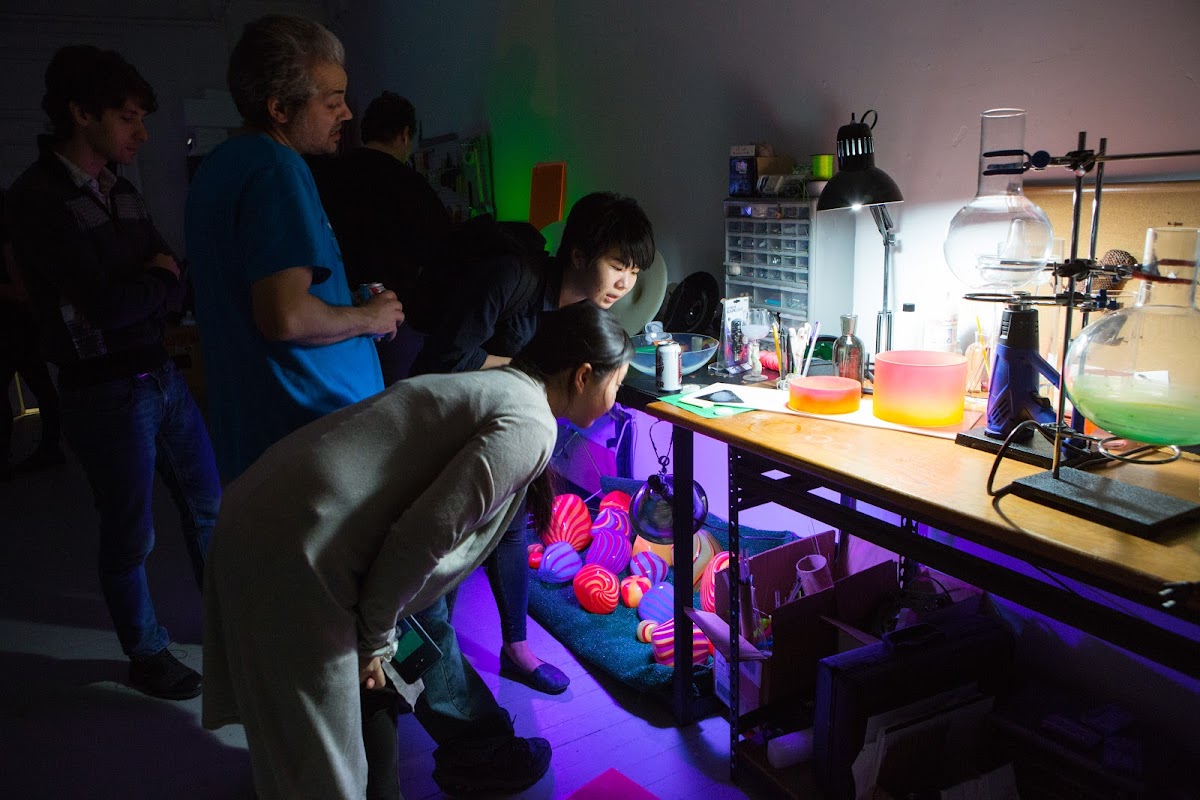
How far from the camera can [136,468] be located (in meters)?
2.05

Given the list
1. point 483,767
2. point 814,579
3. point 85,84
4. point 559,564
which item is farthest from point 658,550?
point 85,84

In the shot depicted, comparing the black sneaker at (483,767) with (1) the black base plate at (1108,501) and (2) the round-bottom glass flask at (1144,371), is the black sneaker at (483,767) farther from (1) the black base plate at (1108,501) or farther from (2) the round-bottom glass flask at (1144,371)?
(2) the round-bottom glass flask at (1144,371)

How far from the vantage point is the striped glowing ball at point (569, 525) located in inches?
115

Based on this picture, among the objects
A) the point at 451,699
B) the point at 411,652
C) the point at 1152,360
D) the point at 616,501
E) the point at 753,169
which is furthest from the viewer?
the point at 616,501

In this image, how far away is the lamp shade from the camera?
5.83 ft

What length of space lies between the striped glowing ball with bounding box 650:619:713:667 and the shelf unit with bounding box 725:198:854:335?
3.01 feet

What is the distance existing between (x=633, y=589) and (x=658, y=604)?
0.18 m

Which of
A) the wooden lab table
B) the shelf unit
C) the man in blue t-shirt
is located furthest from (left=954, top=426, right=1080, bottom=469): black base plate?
the man in blue t-shirt

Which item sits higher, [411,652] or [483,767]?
[411,652]

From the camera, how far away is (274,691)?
1.23 m

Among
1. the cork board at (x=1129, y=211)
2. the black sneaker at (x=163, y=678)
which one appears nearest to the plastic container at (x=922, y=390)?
the cork board at (x=1129, y=211)

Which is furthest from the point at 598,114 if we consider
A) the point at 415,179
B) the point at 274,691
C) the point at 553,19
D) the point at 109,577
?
the point at 274,691

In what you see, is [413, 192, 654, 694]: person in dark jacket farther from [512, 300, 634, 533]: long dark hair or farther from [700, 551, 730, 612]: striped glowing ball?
[700, 551, 730, 612]: striped glowing ball

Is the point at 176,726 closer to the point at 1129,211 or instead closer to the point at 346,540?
the point at 346,540
